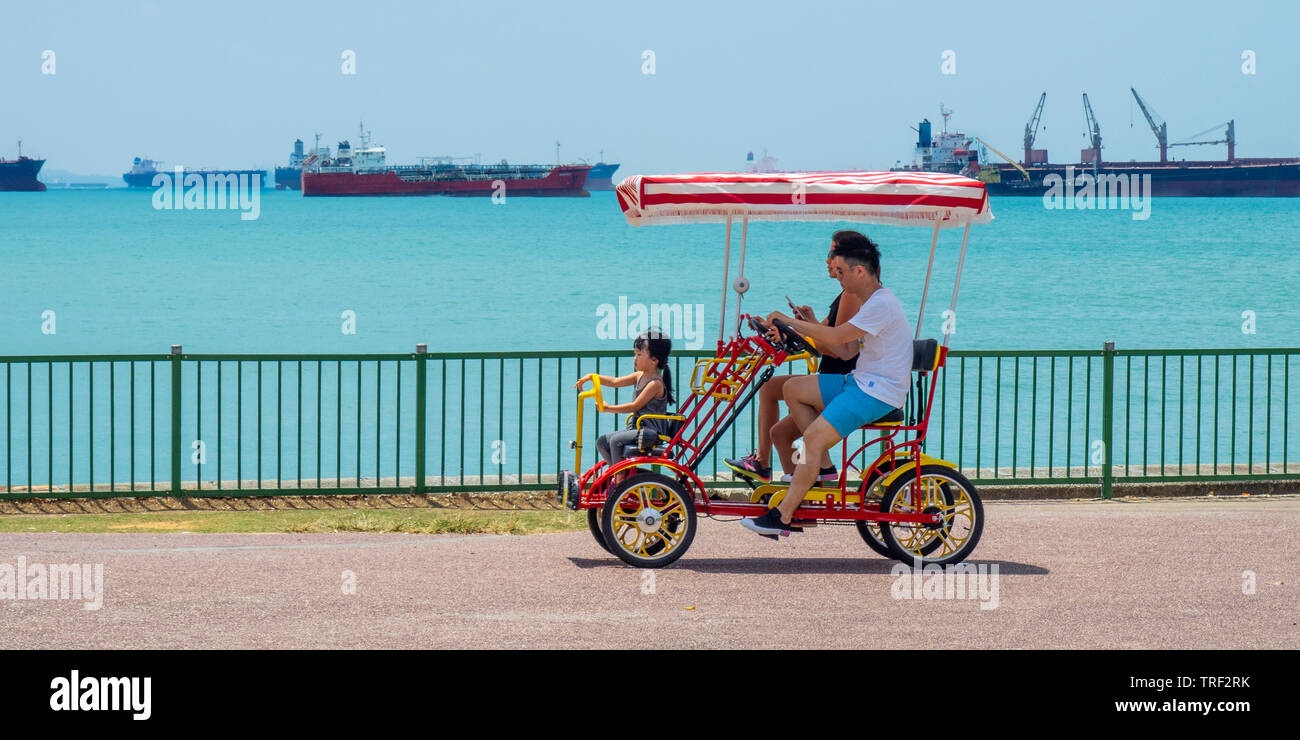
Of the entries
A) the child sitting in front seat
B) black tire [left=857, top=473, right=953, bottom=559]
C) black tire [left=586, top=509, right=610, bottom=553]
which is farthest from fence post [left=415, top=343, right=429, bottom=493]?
black tire [left=857, top=473, right=953, bottom=559]

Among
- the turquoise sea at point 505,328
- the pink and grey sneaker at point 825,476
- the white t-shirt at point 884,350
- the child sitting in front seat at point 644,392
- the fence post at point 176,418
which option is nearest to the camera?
the white t-shirt at point 884,350

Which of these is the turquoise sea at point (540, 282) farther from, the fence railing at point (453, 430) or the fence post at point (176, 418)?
the fence post at point (176, 418)

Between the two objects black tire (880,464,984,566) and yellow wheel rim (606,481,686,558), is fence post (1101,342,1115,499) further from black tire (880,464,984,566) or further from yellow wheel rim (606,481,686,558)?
yellow wheel rim (606,481,686,558)

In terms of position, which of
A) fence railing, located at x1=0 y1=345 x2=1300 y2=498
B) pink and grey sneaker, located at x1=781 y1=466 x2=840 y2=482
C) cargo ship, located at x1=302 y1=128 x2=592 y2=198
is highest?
cargo ship, located at x1=302 y1=128 x2=592 y2=198

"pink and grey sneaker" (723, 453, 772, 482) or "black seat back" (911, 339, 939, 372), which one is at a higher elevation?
"black seat back" (911, 339, 939, 372)

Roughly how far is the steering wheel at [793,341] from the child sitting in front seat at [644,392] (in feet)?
2.71

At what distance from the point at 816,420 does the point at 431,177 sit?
170 m

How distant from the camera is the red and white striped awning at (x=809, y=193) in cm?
887

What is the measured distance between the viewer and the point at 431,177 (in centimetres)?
17525

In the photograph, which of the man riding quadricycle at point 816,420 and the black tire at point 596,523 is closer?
the man riding quadricycle at point 816,420

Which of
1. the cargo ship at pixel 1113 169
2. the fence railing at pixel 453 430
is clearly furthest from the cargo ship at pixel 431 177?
the fence railing at pixel 453 430

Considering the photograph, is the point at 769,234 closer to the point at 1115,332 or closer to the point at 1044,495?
the point at 1115,332

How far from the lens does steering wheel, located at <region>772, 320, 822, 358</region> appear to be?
8461mm

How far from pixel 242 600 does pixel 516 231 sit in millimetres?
110123
